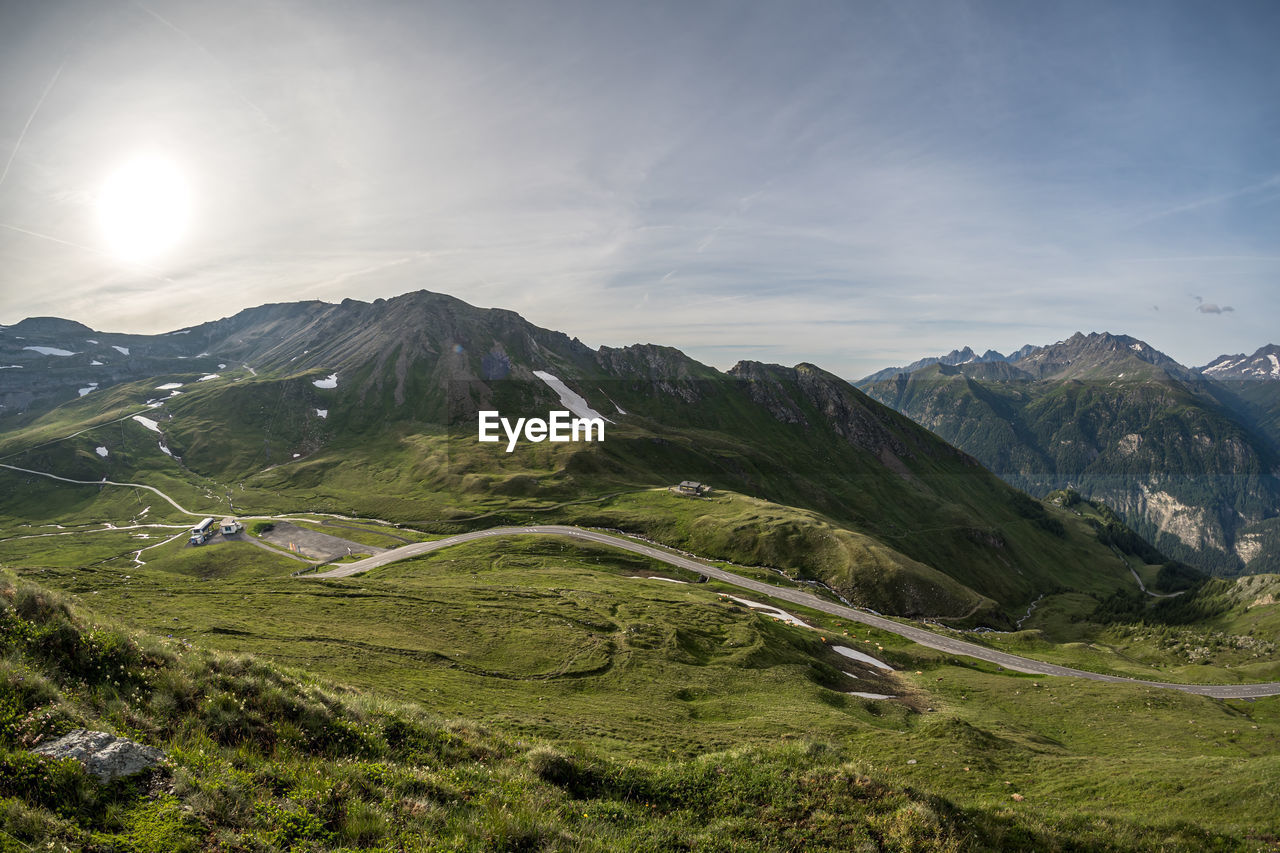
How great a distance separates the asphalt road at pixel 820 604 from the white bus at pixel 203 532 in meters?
51.2

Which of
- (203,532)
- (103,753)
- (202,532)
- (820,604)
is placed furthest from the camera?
(203,532)

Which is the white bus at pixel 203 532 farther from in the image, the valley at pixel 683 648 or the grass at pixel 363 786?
the grass at pixel 363 786

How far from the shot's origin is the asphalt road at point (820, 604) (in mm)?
86625

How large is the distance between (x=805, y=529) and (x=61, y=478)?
261184 mm

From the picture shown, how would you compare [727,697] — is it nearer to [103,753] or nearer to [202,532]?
[103,753]

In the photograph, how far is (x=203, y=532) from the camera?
12825 cm

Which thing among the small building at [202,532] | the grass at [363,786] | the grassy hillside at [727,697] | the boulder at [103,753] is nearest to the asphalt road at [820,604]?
the grassy hillside at [727,697]

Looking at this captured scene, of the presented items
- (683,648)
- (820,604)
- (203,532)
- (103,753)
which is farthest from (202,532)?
(103,753)

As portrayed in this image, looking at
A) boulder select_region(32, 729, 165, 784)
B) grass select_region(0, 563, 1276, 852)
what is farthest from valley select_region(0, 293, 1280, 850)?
boulder select_region(32, 729, 165, 784)

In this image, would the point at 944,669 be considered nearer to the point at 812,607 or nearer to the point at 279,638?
the point at 812,607

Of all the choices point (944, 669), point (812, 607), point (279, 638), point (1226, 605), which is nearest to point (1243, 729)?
point (944, 669)

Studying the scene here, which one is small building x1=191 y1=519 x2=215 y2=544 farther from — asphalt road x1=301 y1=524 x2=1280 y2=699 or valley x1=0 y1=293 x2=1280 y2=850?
asphalt road x1=301 y1=524 x2=1280 y2=699

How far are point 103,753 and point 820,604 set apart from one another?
108 meters

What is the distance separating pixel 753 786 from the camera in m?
19.2
